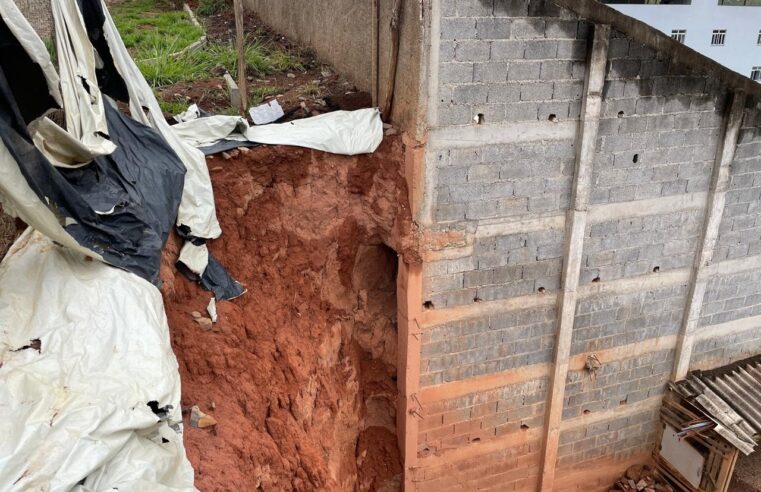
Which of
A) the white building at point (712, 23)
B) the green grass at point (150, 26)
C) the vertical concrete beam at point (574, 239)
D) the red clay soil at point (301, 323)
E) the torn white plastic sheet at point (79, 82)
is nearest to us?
the torn white plastic sheet at point (79, 82)

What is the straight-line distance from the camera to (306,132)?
628 centimetres

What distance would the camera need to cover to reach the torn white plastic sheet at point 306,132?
20.2 ft

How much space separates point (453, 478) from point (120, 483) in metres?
5.38

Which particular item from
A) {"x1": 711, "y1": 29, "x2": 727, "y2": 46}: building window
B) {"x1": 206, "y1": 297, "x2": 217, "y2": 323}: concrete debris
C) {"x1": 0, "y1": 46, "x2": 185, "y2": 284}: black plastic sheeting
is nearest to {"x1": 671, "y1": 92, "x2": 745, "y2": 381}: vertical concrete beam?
{"x1": 206, "y1": 297, "x2": 217, "y2": 323}: concrete debris

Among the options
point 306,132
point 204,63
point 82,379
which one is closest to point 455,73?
point 306,132

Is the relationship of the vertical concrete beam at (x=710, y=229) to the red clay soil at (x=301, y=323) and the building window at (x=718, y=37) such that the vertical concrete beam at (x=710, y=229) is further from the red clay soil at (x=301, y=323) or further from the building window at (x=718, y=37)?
the building window at (x=718, y=37)

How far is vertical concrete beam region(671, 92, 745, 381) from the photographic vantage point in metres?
6.77

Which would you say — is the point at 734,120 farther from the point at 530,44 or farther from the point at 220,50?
the point at 220,50

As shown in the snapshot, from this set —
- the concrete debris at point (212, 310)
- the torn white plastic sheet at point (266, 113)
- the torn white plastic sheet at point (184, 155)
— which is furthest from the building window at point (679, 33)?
the concrete debris at point (212, 310)

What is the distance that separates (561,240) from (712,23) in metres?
14.7

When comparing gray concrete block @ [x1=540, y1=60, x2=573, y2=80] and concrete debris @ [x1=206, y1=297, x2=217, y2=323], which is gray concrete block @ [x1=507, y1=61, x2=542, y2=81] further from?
concrete debris @ [x1=206, y1=297, x2=217, y2=323]

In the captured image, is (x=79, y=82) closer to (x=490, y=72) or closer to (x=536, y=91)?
(x=490, y=72)

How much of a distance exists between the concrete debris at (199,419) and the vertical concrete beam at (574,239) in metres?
4.37

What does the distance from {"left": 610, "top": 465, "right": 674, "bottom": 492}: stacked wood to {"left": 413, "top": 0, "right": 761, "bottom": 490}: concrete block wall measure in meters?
0.23
